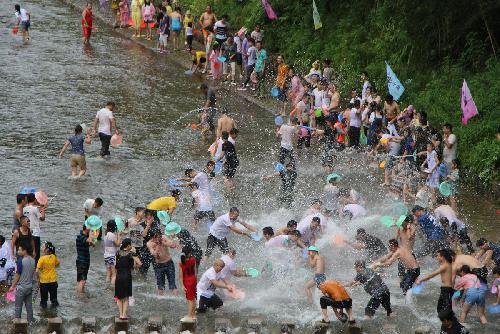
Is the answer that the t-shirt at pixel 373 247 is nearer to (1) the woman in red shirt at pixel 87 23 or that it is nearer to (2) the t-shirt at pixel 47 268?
(2) the t-shirt at pixel 47 268

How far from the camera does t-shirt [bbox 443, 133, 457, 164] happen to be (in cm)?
2189

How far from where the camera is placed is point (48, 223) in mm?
20141

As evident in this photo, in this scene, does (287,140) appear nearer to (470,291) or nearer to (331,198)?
(331,198)

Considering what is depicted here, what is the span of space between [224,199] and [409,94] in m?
6.15

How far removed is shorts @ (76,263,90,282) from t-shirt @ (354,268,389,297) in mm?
4013

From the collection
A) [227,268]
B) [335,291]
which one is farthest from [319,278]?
[227,268]

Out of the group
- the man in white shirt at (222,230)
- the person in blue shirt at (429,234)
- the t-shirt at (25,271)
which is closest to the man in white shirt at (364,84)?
the person in blue shirt at (429,234)

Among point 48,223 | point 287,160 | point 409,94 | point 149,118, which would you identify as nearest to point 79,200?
point 48,223

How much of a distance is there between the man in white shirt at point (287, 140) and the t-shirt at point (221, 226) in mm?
4480

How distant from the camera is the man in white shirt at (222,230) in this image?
60.8ft

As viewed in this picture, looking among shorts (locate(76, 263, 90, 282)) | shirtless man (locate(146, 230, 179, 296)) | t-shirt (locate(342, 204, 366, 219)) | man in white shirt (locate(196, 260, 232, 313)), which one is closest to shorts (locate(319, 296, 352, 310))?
man in white shirt (locate(196, 260, 232, 313))

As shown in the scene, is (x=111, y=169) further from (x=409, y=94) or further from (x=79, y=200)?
(x=409, y=94)

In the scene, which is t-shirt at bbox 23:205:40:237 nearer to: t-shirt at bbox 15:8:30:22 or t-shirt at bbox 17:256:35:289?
t-shirt at bbox 17:256:35:289

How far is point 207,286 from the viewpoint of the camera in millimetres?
16750
